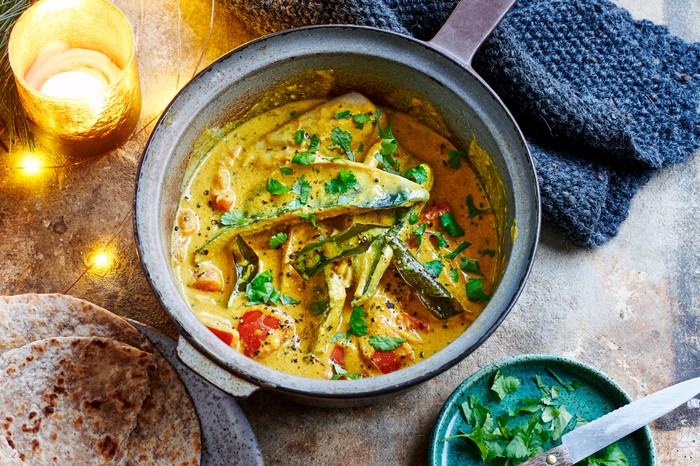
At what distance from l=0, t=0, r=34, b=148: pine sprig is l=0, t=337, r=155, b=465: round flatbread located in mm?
982

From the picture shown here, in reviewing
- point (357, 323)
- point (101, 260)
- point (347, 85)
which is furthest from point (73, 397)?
point (347, 85)

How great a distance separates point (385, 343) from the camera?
300 cm

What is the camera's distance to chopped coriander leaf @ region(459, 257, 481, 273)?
124 inches

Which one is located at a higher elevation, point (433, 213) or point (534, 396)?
point (433, 213)

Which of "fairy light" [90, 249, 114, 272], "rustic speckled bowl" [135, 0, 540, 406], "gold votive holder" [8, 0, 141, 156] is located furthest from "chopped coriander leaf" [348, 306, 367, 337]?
"gold votive holder" [8, 0, 141, 156]

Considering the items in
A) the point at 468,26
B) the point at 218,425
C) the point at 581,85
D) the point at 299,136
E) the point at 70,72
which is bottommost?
the point at 218,425

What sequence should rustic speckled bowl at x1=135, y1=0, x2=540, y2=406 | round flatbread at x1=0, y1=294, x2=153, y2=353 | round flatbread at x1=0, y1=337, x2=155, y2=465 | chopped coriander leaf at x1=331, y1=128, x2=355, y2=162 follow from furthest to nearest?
chopped coriander leaf at x1=331, y1=128, x2=355, y2=162 → round flatbread at x1=0, y1=294, x2=153, y2=353 → round flatbread at x1=0, y1=337, x2=155, y2=465 → rustic speckled bowl at x1=135, y1=0, x2=540, y2=406

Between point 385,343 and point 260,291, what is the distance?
0.49 m

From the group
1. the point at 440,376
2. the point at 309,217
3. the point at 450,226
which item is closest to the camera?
the point at 309,217

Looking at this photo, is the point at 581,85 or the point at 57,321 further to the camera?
the point at 581,85

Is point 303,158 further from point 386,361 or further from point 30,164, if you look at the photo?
point 30,164

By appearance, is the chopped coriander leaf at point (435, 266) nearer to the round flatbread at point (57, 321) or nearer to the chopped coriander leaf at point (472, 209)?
the chopped coriander leaf at point (472, 209)

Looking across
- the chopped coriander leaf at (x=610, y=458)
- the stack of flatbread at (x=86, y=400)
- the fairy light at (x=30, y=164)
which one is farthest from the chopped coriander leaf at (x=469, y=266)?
the fairy light at (x=30, y=164)

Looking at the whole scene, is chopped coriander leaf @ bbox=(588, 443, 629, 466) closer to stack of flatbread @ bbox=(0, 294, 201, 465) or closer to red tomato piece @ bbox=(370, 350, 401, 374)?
red tomato piece @ bbox=(370, 350, 401, 374)
